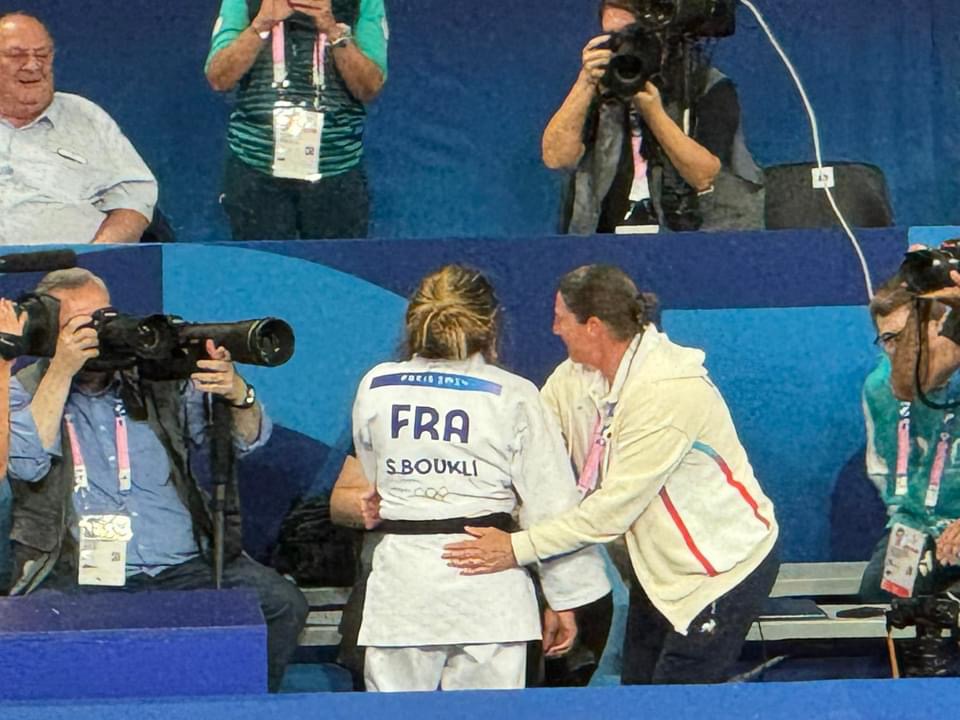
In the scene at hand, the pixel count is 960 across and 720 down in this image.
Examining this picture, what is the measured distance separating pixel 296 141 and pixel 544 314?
0.87 m

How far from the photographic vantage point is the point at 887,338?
425 centimetres

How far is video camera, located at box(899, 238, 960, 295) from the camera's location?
12.6ft

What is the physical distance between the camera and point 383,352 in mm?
4355

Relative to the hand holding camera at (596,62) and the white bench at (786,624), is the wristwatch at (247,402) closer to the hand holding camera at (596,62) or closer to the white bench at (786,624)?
the white bench at (786,624)

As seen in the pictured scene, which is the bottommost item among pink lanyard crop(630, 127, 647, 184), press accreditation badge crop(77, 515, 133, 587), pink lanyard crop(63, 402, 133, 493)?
press accreditation badge crop(77, 515, 133, 587)

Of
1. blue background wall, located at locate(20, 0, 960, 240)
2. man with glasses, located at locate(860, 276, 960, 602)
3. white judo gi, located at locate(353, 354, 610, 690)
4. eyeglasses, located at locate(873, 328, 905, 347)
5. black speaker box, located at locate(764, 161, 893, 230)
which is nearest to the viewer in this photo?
white judo gi, located at locate(353, 354, 610, 690)

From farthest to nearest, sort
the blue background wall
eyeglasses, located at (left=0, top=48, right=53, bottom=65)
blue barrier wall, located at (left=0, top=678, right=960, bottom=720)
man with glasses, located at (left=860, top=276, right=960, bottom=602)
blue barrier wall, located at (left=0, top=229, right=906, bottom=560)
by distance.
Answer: the blue background wall < eyeglasses, located at (left=0, top=48, right=53, bottom=65) < blue barrier wall, located at (left=0, top=229, right=906, bottom=560) < man with glasses, located at (left=860, top=276, right=960, bottom=602) < blue barrier wall, located at (left=0, top=678, right=960, bottom=720)

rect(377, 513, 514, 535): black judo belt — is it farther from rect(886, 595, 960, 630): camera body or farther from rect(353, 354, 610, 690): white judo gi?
rect(886, 595, 960, 630): camera body

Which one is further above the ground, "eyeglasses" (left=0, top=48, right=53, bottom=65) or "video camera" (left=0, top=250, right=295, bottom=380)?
"eyeglasses" (left=0, top=48, right=53, bottom=65)

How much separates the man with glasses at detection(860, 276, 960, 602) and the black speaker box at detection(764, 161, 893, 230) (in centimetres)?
69

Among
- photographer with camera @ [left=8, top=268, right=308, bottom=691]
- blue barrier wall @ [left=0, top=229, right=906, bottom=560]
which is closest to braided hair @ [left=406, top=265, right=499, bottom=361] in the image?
photographer with camera @ [left=8, top=268, right=308, bottom=691]

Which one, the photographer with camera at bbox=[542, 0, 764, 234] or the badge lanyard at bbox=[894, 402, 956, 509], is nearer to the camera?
the badge lanyard at bbox=[894, 402, 956, 509]

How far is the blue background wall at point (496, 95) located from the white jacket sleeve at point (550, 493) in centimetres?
234

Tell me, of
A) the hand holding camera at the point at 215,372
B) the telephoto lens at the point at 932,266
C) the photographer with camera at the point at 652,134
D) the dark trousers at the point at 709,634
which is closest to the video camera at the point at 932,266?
the telephoto lens at the point at 932,266
